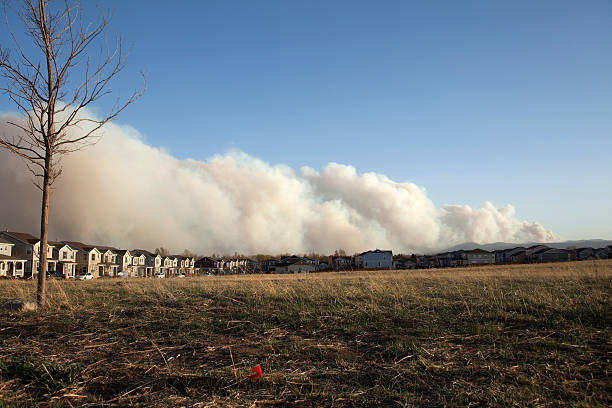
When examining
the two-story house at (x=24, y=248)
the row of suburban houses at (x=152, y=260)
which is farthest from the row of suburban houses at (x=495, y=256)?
the two-story house at (x=24, y=248)

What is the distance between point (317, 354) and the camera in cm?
597

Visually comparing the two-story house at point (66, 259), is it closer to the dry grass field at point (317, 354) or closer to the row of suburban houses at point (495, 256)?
the dry grass field at point (317, 354)

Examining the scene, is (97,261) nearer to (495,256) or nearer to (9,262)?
(9,262)

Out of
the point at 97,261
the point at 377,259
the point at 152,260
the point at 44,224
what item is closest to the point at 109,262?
the point at 97,261

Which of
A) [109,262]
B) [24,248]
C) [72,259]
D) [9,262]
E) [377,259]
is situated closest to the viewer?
[9,262]

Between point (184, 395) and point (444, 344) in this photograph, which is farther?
point (444, 344)

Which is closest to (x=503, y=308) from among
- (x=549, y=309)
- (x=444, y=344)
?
(x=549, y=309)

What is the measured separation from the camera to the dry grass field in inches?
170

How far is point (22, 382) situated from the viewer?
484 cm

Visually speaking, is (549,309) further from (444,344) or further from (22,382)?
(22,382)

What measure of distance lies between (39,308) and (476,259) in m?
149

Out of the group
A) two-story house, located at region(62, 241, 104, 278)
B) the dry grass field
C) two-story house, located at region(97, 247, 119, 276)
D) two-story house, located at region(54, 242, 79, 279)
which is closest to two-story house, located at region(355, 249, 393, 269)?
two-story house, located at region(97, 247, 119, 276)

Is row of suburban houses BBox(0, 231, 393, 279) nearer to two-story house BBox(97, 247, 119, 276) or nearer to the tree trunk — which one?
two-story house BBox(97, 247, 119, 276)

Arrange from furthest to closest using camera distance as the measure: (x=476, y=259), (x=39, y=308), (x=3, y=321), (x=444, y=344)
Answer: (x=476, y=259) < (x=39, y=308) < (x=3, y=321) < (x=444, y=344)
